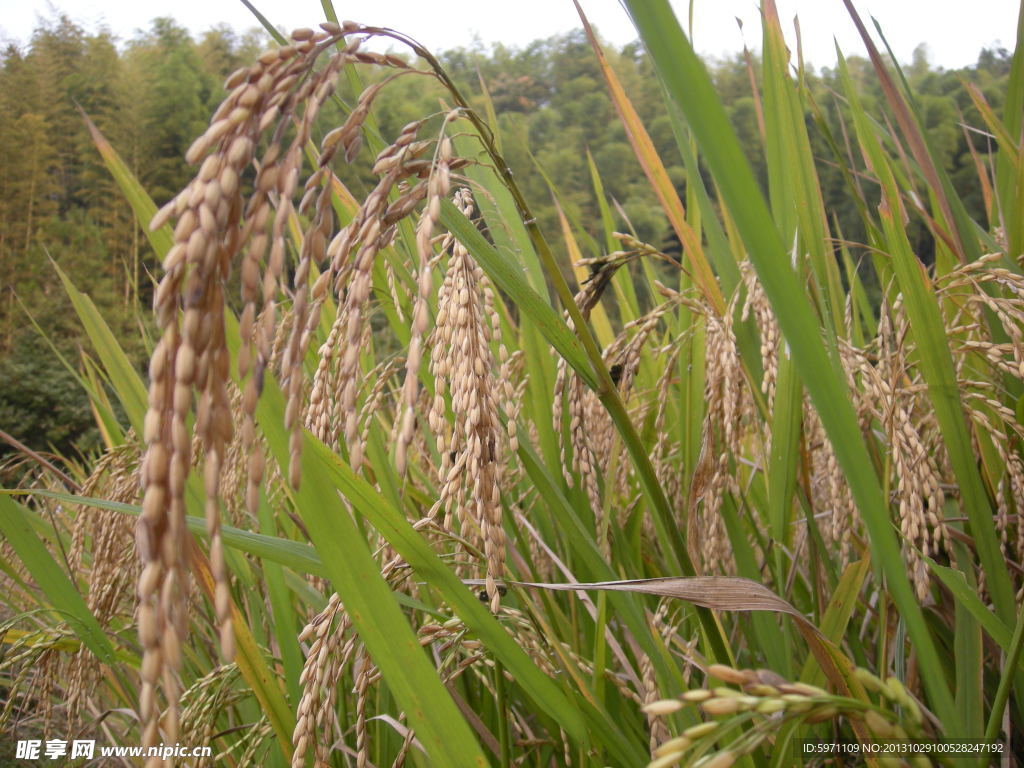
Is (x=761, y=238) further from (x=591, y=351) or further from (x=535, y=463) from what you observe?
(x=535, y=463)

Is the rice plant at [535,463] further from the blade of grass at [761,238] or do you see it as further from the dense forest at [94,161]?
the dense forest at [94,161]

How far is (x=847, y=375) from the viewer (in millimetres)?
835

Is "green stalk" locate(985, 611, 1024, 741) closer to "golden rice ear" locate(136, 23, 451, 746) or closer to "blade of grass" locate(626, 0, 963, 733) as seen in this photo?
"blade of grass" locate(626, 0, 963, 733)

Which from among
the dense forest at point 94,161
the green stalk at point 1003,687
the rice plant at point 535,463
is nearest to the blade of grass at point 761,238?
the rice plant at point 535,463

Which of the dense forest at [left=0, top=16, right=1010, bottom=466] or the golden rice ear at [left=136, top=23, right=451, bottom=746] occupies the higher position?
the dense forest at [left=0, top=16, right=1010, bottom=466]

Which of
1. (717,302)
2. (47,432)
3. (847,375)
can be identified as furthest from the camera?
(47,432)

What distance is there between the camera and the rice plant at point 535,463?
37 centimetres

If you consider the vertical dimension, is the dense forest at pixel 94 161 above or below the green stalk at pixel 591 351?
above

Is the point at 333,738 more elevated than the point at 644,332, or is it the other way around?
the point at 644,332

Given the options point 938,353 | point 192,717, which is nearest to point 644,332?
point 938,353

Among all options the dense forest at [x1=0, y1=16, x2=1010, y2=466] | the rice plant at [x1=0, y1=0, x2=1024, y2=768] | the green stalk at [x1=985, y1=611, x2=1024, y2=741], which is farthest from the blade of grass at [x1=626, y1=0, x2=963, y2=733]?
the dense forest at [x1=0, y1=16, x2=1010, y2=466]

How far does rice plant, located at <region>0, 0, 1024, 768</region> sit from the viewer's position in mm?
369

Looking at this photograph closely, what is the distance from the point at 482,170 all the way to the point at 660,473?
0.56m

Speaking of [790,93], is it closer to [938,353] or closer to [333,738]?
[938,353]
